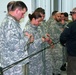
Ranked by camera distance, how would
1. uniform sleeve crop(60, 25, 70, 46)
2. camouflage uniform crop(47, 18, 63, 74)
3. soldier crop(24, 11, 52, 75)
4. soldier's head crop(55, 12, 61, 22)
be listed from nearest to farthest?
soldier crop(24, 11, 52, 75)
uniform sleeve crop(60, 25, 70, 46)
camouflage uniform crop(47, 18, 63, 74)
soldier's head crop(55, 12, 61, 22)

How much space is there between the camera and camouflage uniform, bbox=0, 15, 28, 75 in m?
2.29

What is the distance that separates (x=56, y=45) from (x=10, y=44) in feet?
7.53

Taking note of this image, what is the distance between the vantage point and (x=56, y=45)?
449 centimetres

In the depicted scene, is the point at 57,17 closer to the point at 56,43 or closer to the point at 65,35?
the point at 56,43

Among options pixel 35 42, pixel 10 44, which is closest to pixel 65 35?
pixel 35 42

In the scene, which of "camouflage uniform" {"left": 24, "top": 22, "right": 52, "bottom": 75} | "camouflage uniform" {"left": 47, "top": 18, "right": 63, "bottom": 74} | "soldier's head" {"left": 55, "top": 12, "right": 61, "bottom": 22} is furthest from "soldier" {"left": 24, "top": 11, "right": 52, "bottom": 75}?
"soldier's head" {"left": 55, "top": 12, "right": 61, "bottom": 22}

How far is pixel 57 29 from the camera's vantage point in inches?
174

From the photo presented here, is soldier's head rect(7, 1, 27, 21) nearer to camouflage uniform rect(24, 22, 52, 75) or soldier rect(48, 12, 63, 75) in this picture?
camouflage uniform rect(24, 22, 52, 75)

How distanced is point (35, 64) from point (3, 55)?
932mm

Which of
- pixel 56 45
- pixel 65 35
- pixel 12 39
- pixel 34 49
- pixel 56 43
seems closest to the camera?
pixel 12 39

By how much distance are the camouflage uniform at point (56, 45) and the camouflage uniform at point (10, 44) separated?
207cm

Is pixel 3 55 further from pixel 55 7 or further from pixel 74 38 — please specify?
pixel 55 7

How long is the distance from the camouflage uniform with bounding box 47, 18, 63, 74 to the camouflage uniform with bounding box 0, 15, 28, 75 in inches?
81.4

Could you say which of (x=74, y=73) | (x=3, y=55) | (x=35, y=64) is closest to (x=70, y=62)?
(x=74, y=73)
